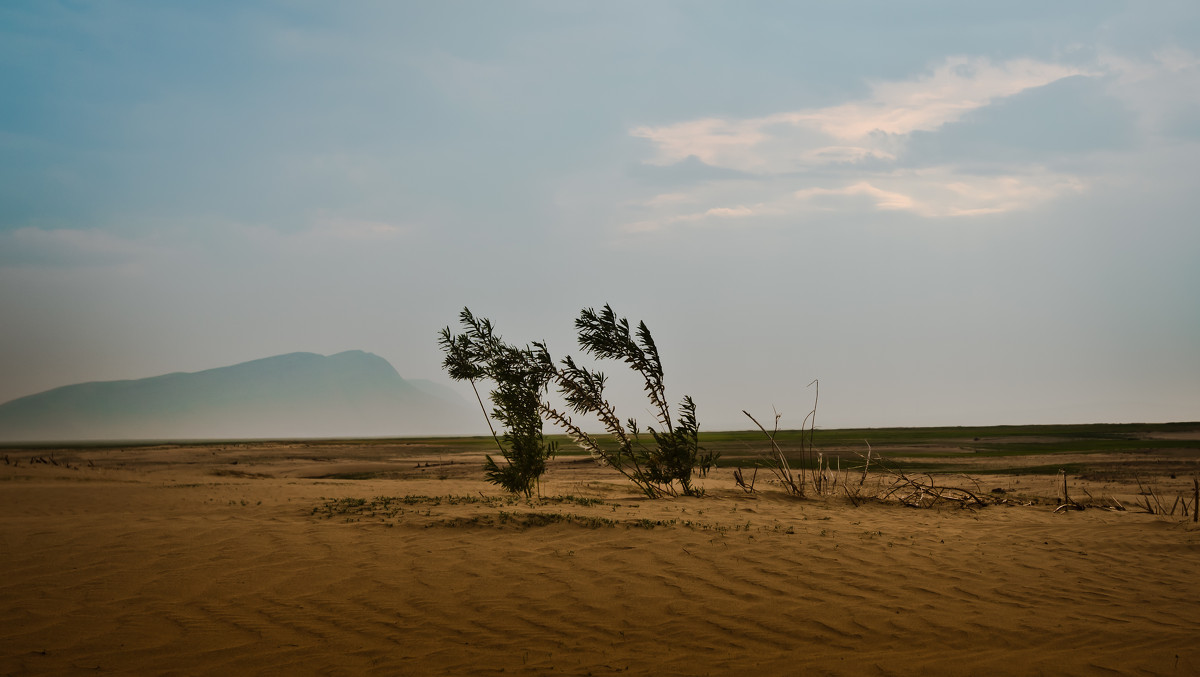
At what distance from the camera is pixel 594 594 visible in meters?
7.45

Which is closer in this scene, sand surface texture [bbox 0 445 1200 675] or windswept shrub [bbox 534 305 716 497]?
sand surface texture [bbox 0 445 1200 675]

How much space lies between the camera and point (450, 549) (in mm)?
9195

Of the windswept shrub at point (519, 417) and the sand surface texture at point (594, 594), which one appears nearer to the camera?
the sand surface texture at point (594, 594)

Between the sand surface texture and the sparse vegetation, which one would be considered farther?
the sparse vegetation

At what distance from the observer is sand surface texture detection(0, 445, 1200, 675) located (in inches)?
233

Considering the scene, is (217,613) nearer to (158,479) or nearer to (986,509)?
(986,509)

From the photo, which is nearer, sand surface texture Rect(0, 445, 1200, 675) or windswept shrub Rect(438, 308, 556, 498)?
sand surface texture Rect(0, 445, 1200, 675)

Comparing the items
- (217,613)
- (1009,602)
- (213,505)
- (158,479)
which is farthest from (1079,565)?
(158,479)

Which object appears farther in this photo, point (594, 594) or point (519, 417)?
point (519, 417)

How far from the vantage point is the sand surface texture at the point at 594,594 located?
5910mm

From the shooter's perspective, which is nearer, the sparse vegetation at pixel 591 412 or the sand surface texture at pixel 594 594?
the sand surface texture at pixel 594 594

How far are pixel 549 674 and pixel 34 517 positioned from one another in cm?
1177

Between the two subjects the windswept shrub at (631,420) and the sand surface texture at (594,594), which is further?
the windswept shrub at (631,420)

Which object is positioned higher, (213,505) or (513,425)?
(513,425)
